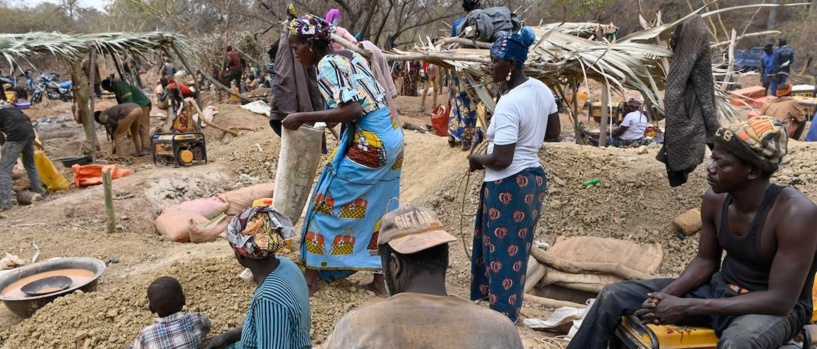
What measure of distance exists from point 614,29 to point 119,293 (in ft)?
16.4

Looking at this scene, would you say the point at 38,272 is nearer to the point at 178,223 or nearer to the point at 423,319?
the point at 178,223

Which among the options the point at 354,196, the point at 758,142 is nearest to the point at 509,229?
the point at 354,196

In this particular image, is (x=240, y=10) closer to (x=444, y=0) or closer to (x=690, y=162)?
(x=444, y=0)

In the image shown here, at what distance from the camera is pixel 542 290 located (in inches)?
177

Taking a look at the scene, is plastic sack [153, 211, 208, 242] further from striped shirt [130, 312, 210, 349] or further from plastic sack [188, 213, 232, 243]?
striped shirt [130, 312, 210, 349]

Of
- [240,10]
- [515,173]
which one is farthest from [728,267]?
[240,10]

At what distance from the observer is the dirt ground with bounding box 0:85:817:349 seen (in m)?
3.30

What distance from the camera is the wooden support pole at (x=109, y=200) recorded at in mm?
5578

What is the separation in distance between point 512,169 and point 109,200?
4476 mm

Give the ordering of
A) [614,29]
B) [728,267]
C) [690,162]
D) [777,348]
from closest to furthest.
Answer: [777,348], [728,267], [690,162], [614,29]

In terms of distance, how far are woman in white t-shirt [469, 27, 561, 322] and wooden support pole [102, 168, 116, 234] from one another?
13.1 feet

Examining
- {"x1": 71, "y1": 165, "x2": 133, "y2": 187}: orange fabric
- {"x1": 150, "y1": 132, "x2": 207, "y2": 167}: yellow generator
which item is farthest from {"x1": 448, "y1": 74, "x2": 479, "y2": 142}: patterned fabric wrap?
{"x1": 71, "y1": 165, "x2": 133, "y2": 187}: orange fabric

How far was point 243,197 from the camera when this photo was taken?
6.80m

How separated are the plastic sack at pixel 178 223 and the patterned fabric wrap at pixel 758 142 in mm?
5222
